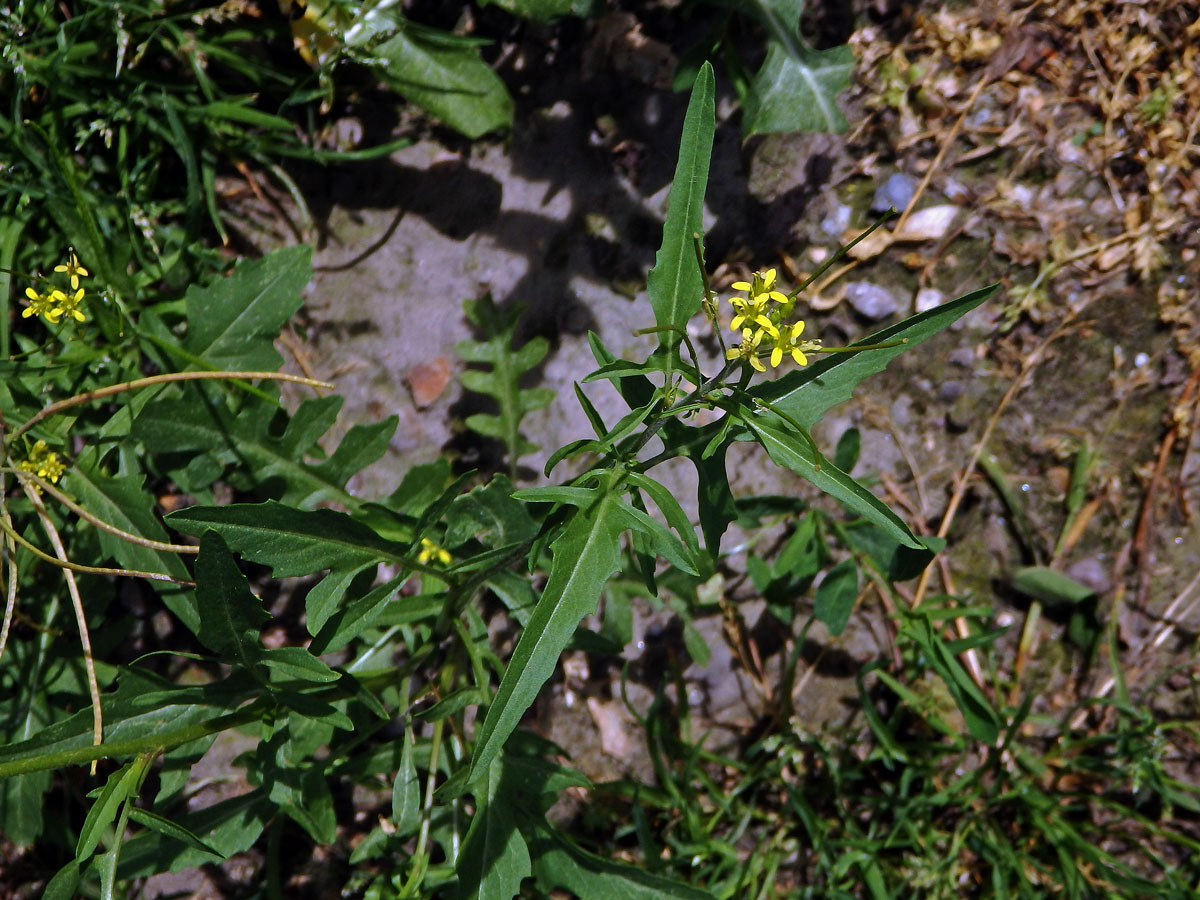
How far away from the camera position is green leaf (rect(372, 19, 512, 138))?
343 centimetres

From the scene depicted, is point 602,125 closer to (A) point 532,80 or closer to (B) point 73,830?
(A) point 532,80

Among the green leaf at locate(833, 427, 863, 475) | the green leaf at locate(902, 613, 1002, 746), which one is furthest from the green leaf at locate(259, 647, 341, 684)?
the green leaf at locate(902, 613, 1002, 746)

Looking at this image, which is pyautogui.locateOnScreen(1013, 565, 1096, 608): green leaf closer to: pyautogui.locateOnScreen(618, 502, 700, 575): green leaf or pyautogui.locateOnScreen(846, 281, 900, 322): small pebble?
pyautogui.locateOnScreen(846, 281, 900, 322): small pebble

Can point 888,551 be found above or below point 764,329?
below

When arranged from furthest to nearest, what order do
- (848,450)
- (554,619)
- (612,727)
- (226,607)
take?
1. (612,727)
2. (848,450)
3. (226,607)
4. (554,619)

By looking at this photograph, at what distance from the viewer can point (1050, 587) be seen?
362cm

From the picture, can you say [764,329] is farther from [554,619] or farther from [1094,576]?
[1094,576]

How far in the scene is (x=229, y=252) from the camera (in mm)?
3676

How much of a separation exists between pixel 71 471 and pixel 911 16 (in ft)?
12.3

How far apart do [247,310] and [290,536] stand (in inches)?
43.7

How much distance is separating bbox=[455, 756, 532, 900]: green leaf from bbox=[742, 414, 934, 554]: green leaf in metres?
1.33

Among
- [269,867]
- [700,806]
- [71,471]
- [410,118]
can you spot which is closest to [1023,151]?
[410,118]

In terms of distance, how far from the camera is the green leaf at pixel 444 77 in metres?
3.43

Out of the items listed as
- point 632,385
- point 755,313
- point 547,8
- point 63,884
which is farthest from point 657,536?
point 547,8
